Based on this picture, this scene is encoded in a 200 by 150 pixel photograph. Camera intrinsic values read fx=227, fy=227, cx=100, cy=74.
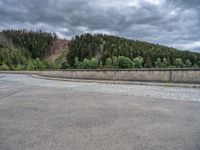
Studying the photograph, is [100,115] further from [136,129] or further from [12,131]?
[12,131]

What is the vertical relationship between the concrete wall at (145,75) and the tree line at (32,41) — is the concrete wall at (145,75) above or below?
below

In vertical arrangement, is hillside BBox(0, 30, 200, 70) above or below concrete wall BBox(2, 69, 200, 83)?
above

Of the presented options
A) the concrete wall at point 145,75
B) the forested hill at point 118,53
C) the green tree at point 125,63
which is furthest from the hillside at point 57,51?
the concrete wall at point 145,75

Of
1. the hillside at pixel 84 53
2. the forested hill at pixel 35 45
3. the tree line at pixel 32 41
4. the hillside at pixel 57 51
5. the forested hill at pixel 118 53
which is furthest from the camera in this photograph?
the hillside at pixel 57 51

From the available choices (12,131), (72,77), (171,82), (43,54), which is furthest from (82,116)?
(43,54)

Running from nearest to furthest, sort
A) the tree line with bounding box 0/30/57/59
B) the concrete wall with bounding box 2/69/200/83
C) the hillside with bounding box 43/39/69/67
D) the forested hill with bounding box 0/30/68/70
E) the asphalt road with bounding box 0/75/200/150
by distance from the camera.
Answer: the asphalt road with bounding box 0/75/200/150 < the concrete wall with bounding box 2/69/200/83 < the forested hill with bounding box 0/30/68/70 < the tree line with bounding box 0/30/57/59 < the hillside with bounding box 43/39/69/67

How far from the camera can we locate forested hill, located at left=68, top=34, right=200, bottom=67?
9827 cm

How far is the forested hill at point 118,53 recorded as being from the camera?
3869 inches

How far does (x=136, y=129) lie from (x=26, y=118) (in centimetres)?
Result: 294

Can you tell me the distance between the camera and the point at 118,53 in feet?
361

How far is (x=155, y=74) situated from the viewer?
15391 mm

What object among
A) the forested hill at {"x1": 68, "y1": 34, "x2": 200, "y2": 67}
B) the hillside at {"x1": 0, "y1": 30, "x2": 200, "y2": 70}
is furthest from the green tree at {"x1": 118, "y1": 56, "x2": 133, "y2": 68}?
the forested hill at {"x1": 68, "y1": 34, "x2": 200, "y2": 67}

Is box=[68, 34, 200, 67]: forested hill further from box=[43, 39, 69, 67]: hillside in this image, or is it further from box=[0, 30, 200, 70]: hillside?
box=[43, 39, 69, 67]: hillside

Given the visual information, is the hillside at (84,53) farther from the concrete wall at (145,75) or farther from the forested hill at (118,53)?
the concrete wall at (145,75)
